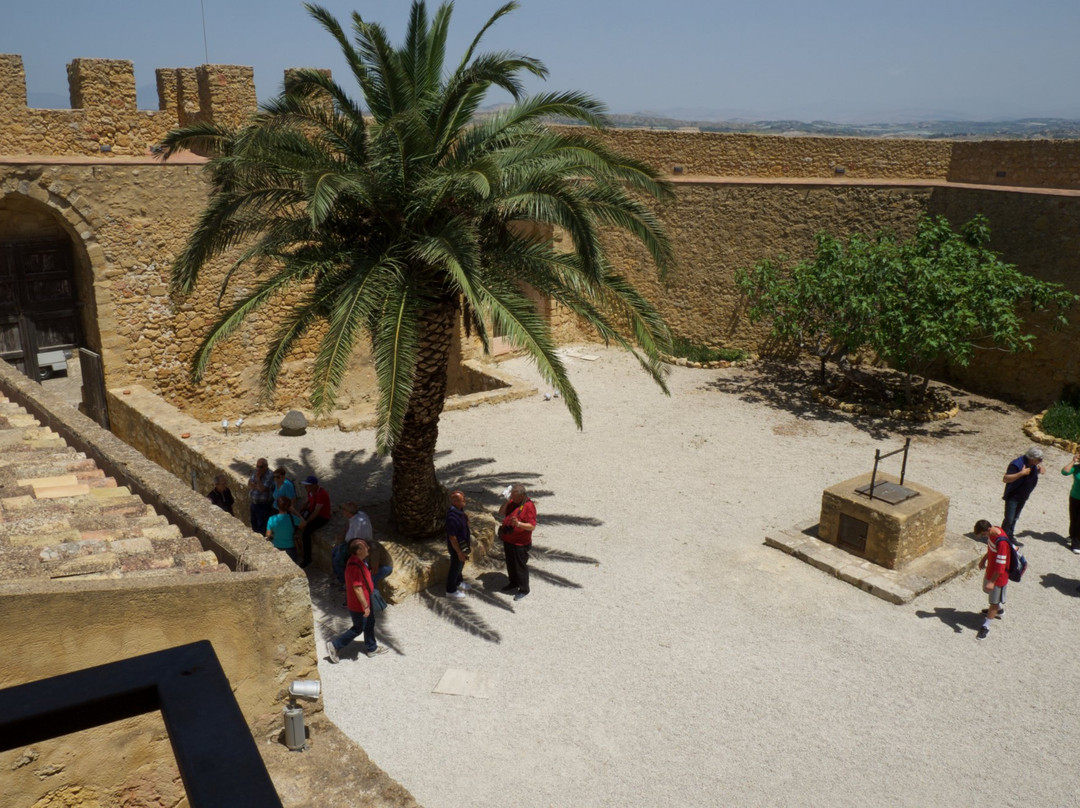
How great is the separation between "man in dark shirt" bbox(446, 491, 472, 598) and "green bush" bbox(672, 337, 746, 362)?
32.2 feet

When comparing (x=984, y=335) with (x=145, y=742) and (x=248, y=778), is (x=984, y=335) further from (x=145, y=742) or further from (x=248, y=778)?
(x=248, y=778)

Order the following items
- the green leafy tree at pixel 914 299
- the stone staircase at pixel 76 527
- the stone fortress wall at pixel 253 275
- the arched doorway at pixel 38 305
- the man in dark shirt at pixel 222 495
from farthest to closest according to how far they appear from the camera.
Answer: the green leafy tree at pixel 914 299
the arched doorway at pixel 38 305
the stone fortress wall at pixel 253 275
the man in dark shirt at pixel 222 495
the stone staircase at pixel 76 527

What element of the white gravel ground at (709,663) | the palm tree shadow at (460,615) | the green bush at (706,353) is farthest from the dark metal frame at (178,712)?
the green bush at (706,353)

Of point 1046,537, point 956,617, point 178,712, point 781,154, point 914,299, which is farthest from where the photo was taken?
point 781,154

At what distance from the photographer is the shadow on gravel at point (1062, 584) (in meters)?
8.85

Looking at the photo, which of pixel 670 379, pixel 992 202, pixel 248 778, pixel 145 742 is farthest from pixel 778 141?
pixel 248 778

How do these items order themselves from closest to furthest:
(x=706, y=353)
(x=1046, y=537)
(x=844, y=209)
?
1. (x=1046, y=537)
2. (x=844, y=209)
3. (x=706, y=353)

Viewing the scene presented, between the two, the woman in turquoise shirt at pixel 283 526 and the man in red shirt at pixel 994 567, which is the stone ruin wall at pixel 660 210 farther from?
the man in red shirt at pixel 994 567

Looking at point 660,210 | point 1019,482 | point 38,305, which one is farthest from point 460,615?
point 660,210

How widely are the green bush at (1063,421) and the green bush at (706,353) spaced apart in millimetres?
5489

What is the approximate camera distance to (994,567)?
7863mm

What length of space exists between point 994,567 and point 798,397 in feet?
24.7

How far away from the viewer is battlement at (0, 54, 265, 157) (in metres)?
12.0

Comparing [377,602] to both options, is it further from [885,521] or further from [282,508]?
[885,521]
